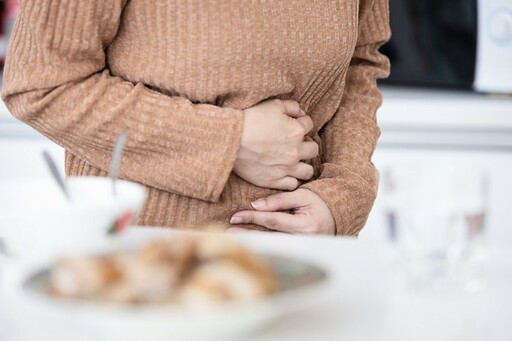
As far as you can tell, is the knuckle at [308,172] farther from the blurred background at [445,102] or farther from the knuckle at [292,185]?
the blurred background at [445,102]

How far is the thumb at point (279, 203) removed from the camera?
3.71 feet

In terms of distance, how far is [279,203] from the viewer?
1134 mm

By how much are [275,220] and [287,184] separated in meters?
0.06

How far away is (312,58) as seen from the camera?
1.13 m

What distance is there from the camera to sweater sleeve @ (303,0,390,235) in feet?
3.80

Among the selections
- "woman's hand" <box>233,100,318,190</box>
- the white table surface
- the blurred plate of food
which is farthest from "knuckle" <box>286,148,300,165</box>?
the blurred plate of food

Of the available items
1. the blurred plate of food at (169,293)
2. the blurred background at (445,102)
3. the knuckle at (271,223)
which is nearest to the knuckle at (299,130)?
the knuckle at (271,223)

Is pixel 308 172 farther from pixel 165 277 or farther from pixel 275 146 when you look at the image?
pixel 165 277

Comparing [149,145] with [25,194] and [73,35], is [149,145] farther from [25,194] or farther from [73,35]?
[25,194]

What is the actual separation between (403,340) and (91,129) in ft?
1.69

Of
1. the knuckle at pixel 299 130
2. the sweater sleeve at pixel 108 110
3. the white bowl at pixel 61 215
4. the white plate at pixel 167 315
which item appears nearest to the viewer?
the white plate at pixel 167 315

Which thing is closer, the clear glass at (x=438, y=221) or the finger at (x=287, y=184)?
the clear glass at (x=438, y=221)

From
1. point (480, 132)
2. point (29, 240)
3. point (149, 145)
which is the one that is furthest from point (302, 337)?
point (480, 132)

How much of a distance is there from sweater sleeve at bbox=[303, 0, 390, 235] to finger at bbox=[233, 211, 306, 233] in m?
0.05
